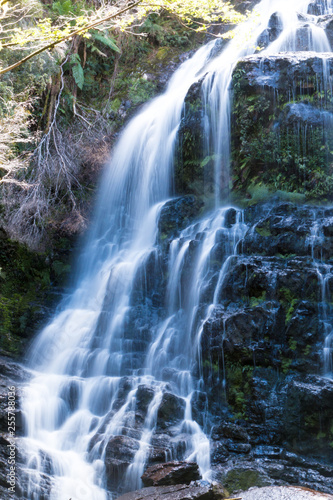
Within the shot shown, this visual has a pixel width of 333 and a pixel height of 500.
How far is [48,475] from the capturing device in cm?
651

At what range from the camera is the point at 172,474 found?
5.84 m

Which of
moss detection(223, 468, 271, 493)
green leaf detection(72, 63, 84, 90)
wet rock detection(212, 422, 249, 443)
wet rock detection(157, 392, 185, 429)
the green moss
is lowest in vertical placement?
moss detection(223, 468, 271, 493)

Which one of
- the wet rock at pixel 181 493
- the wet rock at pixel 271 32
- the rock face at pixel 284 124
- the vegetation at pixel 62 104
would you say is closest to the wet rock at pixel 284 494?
the wet rock at pixel 181 493

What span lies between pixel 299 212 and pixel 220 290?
2.67 metres

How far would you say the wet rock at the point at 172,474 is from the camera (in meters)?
5.80

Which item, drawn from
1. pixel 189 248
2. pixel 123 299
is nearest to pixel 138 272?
pixel 123 299

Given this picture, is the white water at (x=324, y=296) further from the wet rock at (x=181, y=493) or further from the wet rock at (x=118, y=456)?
the wet rock at (x=118, y=456)

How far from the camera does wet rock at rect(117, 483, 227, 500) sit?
5.20 metres

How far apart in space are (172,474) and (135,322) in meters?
4.18

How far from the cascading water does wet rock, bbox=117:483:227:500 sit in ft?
2.79

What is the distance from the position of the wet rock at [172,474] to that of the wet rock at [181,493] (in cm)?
17

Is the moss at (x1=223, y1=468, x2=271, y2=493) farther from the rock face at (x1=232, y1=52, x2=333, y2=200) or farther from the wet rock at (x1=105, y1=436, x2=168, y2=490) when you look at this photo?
the rock face at (x1=232, y1=52, x2=333, y2=200)

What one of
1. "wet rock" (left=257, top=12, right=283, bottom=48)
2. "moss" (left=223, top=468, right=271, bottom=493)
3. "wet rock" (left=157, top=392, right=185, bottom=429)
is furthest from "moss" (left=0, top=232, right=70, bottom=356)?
"wet rock" (left=257, top=12, right=283, bottom=48)

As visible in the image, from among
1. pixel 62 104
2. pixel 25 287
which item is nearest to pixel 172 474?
pixel 25 287
